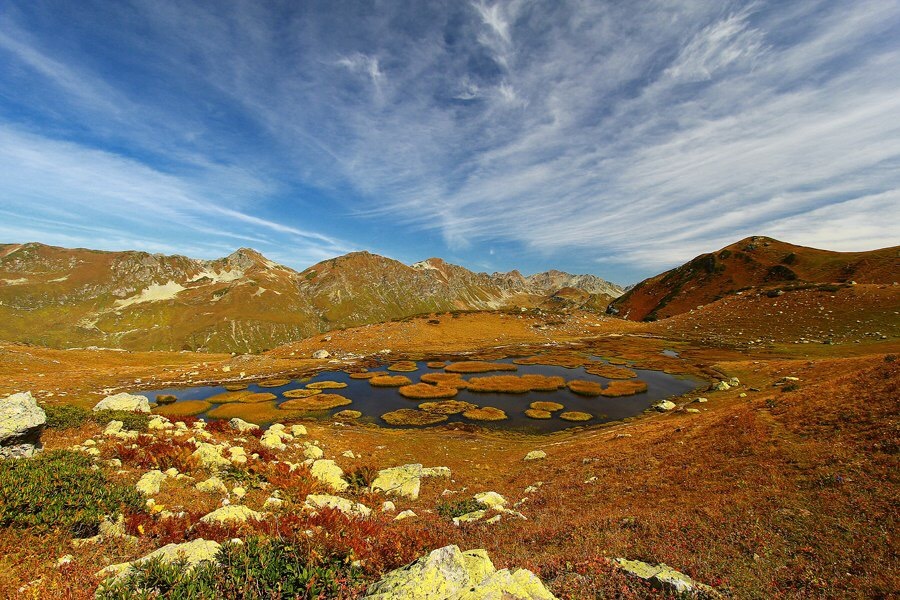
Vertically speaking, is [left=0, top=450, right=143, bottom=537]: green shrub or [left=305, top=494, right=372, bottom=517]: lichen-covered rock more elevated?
[left=0, top=450, right=143, bottom=537]: green shrub

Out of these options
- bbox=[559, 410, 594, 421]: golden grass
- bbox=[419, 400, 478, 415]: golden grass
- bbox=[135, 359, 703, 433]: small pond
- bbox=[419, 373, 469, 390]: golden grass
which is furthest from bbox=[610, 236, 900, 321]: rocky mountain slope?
bbox=[419, 400, 478, 415]: golden grass

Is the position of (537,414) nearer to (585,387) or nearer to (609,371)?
(585,387)

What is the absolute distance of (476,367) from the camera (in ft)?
277

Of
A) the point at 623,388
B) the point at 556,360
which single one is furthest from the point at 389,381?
the point at 623,388

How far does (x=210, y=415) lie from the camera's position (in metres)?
52.3

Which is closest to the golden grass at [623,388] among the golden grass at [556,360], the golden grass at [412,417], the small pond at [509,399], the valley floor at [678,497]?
the small pond at [509,399]

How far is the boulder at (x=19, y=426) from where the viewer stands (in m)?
14.2

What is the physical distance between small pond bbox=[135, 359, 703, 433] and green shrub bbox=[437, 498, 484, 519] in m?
26.5

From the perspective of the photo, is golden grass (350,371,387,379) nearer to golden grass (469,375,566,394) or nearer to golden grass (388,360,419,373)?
golden grass (388,360,419,373)

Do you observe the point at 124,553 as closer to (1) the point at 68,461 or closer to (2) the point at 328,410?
(1) the point at 68,461

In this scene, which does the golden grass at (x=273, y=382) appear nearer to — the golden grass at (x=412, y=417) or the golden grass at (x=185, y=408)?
the golden grass at (x=185, y=408)

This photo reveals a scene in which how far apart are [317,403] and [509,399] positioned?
104 feet

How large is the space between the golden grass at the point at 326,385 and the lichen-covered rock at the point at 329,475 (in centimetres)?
4809

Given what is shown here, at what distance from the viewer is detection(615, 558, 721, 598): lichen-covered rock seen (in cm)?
721
